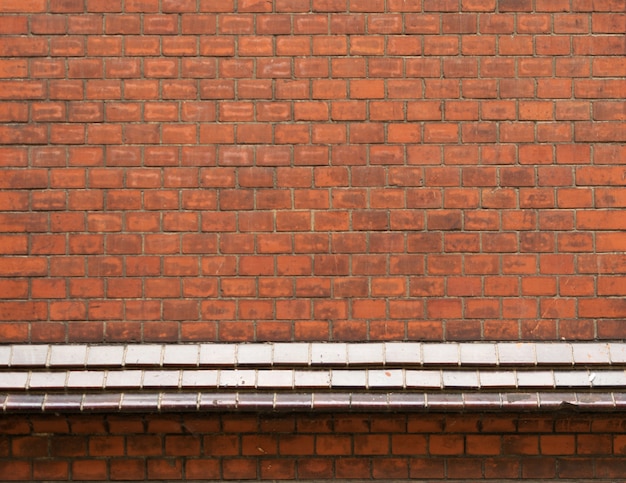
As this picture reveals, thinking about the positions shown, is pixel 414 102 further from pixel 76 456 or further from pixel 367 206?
pixel 76 456

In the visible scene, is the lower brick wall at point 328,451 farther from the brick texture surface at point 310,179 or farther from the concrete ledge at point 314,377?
the brick texture surface at point 310,179

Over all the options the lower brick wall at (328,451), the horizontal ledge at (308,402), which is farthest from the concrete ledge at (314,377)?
the lower brick wall at (328,451)

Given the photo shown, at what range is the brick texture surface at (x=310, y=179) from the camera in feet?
8.56

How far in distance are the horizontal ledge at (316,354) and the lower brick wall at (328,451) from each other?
0.85ft

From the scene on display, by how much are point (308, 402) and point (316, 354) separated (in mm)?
188

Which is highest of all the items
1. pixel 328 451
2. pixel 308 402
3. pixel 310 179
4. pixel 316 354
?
pixel 310 179

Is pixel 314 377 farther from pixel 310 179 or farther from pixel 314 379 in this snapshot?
pixel 310 179

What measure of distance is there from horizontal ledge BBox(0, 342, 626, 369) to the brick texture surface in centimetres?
6

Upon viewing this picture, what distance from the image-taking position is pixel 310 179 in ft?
8.57

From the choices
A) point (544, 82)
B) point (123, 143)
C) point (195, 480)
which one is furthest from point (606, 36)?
point (195, 480)

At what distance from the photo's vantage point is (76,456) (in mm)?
2629

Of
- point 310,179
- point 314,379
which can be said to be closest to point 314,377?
point 314,379

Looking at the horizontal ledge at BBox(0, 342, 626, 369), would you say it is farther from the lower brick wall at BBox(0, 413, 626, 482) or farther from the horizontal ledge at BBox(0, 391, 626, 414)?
the lower brick wall at BBox(0, 413, 626, 482)

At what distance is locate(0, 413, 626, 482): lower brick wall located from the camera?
262 cm
